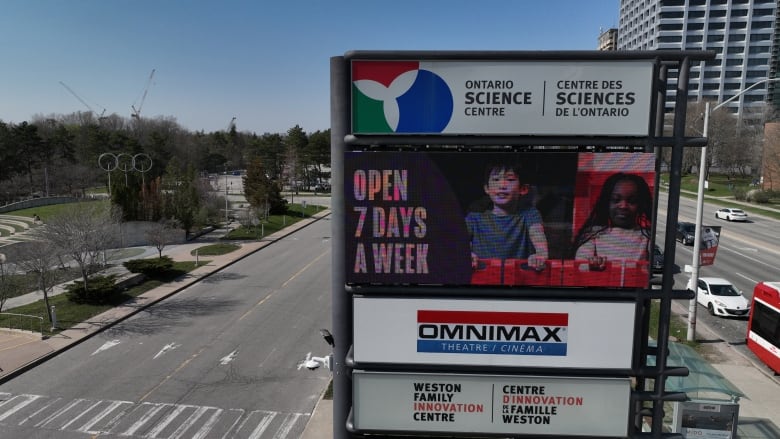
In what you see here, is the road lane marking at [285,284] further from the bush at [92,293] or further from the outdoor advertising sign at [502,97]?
the outdoor advertising sign at [502,97]

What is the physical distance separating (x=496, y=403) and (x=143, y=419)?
12.3 metres

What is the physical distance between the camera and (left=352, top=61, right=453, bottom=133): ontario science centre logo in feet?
22.1

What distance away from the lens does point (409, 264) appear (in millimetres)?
Answer: 6680

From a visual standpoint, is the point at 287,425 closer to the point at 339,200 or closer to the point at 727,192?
the point at 339,200

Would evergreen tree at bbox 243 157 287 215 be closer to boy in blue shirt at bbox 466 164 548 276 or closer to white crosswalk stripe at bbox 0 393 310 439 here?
white crosswalk stripe at bbox 0 393 310 439

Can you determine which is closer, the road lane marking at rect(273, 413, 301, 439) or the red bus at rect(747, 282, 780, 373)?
the road lane marking at rect(273, 413, 301, 439)

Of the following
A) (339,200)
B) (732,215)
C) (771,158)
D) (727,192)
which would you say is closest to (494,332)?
(339,200)

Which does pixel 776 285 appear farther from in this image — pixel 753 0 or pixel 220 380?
pixel 753 0

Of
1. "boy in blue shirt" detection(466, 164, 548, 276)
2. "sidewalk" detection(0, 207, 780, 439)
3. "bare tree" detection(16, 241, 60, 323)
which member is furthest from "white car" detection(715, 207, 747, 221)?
"bare tree" detection(16, 241, 60, 323)

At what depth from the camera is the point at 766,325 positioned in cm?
1748

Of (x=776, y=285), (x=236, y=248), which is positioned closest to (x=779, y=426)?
(x=776, y=285)

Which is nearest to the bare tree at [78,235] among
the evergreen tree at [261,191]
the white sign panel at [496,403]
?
the white sign panel at [496,403]

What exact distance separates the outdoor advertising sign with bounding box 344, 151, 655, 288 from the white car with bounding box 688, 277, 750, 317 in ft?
63.2

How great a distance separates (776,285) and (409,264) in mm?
17074
